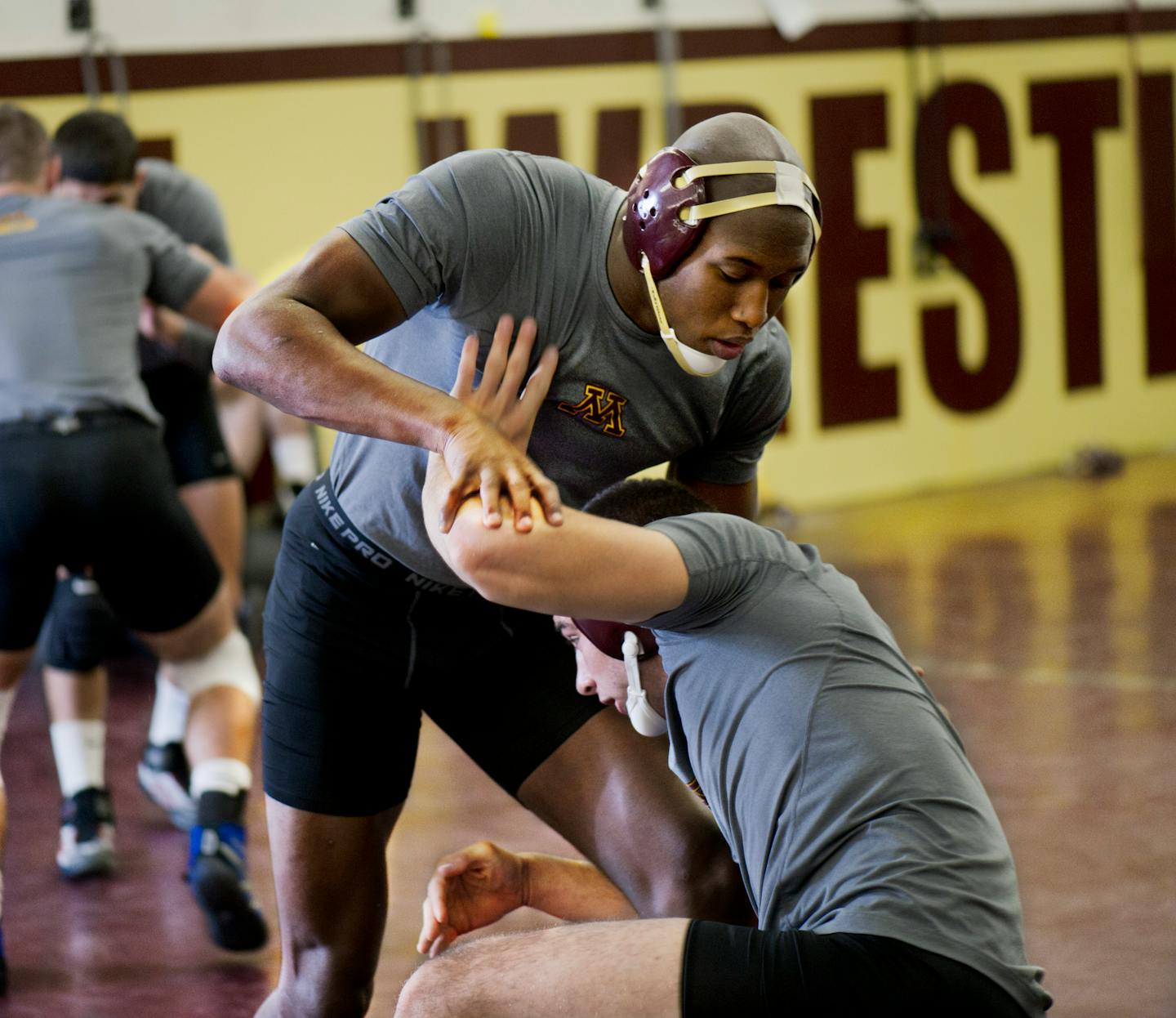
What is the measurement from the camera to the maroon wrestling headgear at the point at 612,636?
2328mm

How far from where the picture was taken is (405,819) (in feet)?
15.3

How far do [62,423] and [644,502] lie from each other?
2.11m

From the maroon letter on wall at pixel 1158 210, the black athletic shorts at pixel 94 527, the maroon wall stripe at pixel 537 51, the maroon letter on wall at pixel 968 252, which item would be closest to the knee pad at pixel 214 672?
the black athletic shorts at pixel 94 527

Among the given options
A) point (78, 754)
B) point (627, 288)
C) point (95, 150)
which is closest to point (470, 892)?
point (627, 288)

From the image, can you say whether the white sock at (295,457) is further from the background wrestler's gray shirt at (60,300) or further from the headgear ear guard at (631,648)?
the headgear ear guard at (631,648)

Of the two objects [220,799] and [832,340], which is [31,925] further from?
[832,340]

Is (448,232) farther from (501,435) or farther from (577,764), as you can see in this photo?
(577,764)

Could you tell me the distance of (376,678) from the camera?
2822mm

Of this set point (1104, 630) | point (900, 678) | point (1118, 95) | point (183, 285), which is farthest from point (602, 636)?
point (1118, 95)

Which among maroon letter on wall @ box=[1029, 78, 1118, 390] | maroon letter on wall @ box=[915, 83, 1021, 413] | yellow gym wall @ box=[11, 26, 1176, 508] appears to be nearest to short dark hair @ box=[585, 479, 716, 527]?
yellow gym wall @ box=[11, 26, 1176, 508]

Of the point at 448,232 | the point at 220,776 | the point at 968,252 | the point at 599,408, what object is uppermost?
the point at 448,232

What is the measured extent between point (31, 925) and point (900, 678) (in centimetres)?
257

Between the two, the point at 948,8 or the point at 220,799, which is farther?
the point at 948,8

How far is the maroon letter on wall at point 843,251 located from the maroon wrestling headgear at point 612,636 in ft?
21.6
